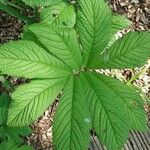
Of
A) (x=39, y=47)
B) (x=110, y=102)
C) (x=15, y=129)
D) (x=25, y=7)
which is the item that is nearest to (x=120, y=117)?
(x=110, y=102)

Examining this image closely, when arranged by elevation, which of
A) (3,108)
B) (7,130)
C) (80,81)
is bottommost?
(7,130)

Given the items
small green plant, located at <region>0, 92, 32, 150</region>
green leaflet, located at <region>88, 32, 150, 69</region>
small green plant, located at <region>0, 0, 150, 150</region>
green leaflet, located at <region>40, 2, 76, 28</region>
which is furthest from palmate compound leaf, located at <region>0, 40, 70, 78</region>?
small green plant, located at <region>0, 92, 32, 150</region>

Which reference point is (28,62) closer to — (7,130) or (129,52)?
(129,52)

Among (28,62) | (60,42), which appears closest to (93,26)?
(60,42)

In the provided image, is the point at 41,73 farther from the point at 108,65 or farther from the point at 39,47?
the point at 108,65

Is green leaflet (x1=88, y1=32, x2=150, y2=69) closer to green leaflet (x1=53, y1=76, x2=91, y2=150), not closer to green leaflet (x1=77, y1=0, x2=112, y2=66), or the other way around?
green leaflet (x1=77, y1=0, x2=112, y2=66)

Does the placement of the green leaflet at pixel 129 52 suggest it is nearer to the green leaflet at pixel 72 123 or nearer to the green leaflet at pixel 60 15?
the green leaflet at pixel 72 123
